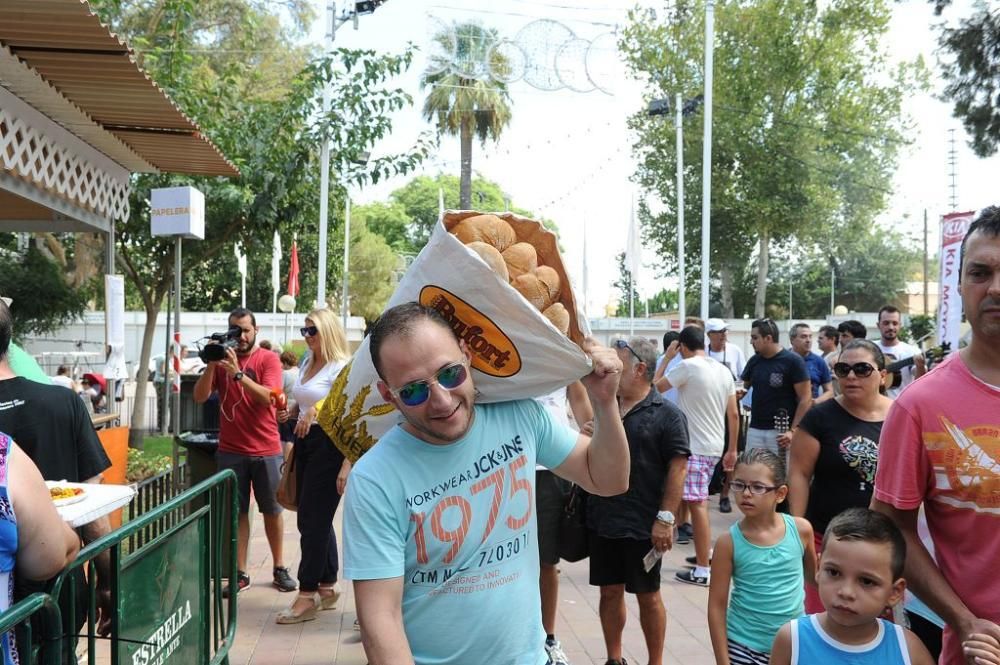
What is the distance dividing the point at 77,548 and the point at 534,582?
4.71 feet

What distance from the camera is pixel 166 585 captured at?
382 cm

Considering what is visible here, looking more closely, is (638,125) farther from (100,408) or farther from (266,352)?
(266,352)

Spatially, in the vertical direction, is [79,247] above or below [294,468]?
above

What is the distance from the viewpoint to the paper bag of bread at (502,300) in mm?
2475

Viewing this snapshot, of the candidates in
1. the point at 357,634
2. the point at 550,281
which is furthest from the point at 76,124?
the point at 550,281

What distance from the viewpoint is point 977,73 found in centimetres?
1097

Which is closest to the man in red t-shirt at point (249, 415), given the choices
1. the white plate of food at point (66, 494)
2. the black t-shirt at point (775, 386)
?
the white plate of food at point (66, 494)

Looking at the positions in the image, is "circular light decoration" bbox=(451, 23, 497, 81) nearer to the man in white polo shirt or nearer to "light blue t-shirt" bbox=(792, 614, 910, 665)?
the man in white polo shirt

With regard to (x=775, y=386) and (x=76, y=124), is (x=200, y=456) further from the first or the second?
(x=775, y=386)

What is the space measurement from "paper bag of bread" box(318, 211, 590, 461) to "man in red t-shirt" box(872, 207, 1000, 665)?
33.2 inches

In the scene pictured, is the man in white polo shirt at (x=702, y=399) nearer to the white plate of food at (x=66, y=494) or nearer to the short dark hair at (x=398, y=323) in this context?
the white plate of food at (x=66, y=494)

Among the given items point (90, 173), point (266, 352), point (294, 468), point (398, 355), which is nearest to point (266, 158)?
point (90, 173)

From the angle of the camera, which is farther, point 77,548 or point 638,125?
point 638,125

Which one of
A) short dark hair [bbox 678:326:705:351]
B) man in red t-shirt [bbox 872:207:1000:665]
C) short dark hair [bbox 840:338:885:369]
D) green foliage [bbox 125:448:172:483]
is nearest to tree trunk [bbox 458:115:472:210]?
green foliage [bbox 125:448:172:483]
